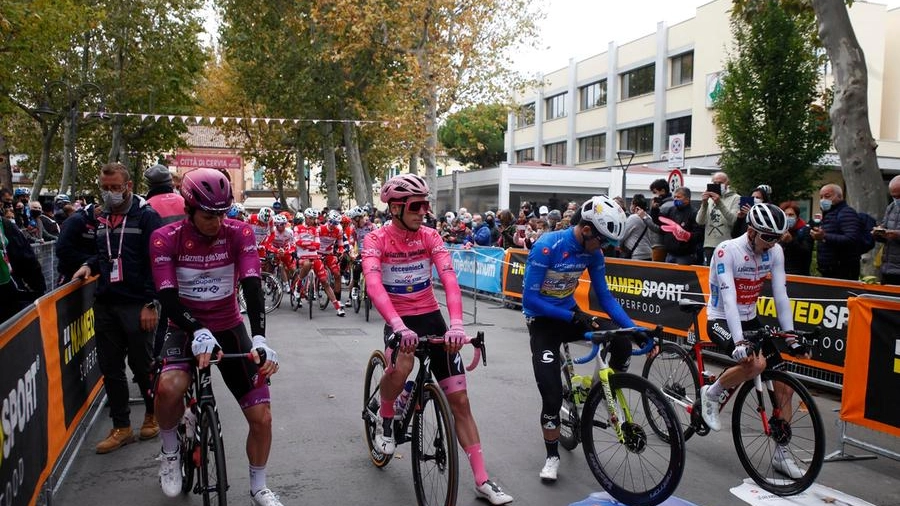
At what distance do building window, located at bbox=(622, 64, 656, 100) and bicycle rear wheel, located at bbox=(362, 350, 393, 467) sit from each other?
4138 cm

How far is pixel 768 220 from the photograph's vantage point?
17.4 feet

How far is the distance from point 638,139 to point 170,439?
145 feet

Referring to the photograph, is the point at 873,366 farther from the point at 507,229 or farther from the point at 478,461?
the point at 507,229

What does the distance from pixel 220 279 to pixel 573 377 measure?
2.62 metres

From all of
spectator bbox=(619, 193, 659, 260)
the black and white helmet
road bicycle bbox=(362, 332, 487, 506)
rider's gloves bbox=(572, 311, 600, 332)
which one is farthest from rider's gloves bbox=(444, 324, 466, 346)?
spectator bbox=(619, 193, 659, 260)

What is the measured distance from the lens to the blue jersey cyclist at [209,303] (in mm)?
4035

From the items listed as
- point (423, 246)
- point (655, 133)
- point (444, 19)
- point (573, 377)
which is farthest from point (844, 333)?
point (655, 133)

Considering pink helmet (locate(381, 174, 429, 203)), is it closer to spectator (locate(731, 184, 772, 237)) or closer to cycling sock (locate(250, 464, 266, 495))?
cycling sock (locate(250, 464, 266, 495))

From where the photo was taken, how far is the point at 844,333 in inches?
294

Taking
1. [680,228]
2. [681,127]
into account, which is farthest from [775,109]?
[681,127]

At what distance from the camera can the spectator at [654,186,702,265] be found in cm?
1075

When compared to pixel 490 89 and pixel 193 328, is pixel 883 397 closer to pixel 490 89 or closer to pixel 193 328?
pixel 193 328

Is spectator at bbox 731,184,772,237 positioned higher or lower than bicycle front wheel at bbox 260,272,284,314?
higher

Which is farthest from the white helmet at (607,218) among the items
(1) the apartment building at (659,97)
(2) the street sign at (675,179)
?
(1) the apartment building at (659,97)
